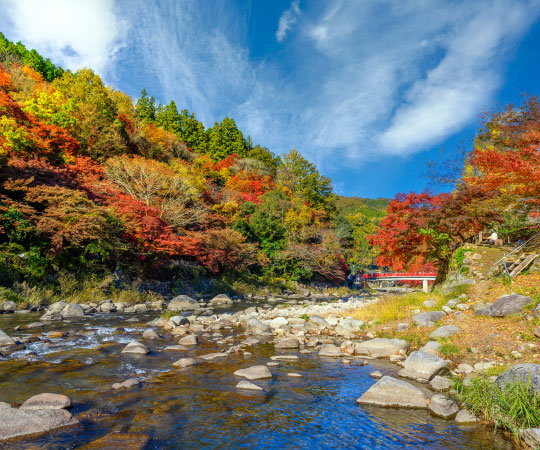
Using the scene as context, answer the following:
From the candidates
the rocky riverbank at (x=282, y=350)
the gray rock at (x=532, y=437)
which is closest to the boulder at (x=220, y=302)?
the rocky riverbank at (x=282, y=350)

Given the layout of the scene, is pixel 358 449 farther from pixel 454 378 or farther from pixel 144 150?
pixel 144 150

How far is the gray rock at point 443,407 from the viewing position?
4602 mm

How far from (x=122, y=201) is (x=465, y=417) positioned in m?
19.6

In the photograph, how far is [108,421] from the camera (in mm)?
4102

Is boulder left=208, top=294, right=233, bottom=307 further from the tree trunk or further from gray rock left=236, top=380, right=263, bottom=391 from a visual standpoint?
gray rock left=236, top=380, right=263, bottom=391

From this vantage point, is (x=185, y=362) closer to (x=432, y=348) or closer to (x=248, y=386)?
(x=248, y=386)

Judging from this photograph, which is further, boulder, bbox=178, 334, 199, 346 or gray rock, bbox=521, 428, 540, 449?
boulder, bbox=178, 334, 199, 346

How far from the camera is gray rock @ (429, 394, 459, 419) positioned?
460 cm

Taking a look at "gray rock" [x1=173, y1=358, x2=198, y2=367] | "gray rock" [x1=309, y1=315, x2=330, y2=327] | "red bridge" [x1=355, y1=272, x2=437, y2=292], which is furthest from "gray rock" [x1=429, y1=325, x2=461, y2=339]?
"red bridge" [x1=355, y1=272, x2=437, y2=292]

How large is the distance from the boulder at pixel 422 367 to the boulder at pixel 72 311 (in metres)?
11.7

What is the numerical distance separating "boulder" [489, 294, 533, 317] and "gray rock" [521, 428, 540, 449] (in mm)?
5047

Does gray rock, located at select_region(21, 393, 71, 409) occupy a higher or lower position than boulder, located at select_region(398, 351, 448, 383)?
higher

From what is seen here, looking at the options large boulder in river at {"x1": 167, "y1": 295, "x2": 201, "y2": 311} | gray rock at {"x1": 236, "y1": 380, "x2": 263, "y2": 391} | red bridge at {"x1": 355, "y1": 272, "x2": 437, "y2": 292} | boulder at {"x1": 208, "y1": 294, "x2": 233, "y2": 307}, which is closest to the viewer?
gray rock at {"x1": 236, "y1": 380, "x2": 263, "y2": 391}

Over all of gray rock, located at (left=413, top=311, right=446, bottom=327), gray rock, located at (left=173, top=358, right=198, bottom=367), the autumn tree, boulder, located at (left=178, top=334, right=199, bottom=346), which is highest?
the autumn tree
